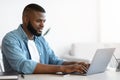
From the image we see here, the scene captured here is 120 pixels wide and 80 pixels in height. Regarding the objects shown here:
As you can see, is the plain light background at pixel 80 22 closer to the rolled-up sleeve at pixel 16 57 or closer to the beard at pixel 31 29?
the beard at pixel 31 29

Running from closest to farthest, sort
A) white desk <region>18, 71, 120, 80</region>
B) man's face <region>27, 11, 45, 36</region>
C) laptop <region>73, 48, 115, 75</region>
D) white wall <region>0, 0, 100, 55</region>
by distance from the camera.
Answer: white desk <region>18, 71, 120, 80</region>
laptop <region>73, 48, 115, 75</region>
man's face <region>27, 11, 45, 36</region>
white wall <region>0, 0, 100, 55</region>

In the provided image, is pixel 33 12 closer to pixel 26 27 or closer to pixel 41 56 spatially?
pixel 26 27

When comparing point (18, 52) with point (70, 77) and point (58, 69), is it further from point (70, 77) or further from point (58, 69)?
point (70, 77)

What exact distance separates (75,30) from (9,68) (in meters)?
2.43

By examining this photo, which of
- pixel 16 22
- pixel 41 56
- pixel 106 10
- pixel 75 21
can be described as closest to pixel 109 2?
pixel 106 10

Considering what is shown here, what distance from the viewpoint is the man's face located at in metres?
2.14

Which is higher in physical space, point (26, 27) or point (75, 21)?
point (26, 27)

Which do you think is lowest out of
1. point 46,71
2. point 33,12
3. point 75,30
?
point 75,30

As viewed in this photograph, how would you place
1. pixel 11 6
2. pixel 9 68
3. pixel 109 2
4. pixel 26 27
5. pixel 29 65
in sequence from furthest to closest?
1. pixel 109 2
2. pixel 11 6
3. pixel 26 27
4. pixel 9 68
5. pixel 29 65

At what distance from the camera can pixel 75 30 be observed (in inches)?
174

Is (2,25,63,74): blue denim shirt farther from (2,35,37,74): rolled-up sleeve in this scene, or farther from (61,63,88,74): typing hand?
(61,63,88,74): typing hand

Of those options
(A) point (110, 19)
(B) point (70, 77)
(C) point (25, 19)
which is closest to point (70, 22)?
(A) point (110, 19)

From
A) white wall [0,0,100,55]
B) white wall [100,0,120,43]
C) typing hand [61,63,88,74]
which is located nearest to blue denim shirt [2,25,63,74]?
typing hand [61,63,88,74]

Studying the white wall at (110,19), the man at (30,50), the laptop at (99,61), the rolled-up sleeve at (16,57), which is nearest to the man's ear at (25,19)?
the man at (30,50)
